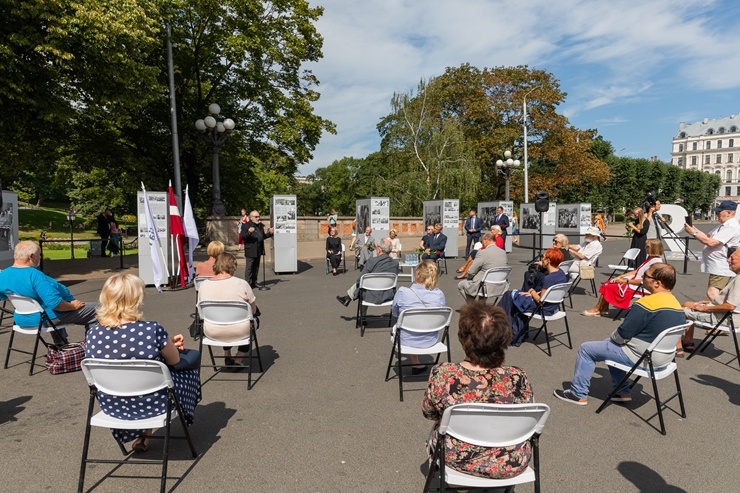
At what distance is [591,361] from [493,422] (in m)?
2.73


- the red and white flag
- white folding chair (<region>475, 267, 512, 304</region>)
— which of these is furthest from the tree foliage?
white folding chair (<region>475, 267, 512, 304</region>)

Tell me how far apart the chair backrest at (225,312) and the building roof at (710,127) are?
151m

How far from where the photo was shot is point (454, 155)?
36375 mm

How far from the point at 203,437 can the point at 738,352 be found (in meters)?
6.10

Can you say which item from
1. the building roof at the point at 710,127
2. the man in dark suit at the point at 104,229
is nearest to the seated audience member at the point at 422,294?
the man in dark suit at the point at 104,229

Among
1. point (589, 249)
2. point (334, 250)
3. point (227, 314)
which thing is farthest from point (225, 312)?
point (334, 250)

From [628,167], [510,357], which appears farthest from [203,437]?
[628,167]

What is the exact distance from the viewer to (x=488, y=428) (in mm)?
2486

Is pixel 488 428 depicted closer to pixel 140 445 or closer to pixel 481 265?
pixel 140 445

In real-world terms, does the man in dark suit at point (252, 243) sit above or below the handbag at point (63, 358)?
above

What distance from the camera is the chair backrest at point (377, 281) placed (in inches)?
288

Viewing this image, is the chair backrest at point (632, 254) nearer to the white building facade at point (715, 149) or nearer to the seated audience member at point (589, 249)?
the seated audience member at point (589, 249)

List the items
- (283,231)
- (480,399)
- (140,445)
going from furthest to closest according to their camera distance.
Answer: (283,231), (140,445), (480,399)

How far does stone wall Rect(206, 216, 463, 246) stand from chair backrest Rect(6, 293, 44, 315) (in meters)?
14.8
